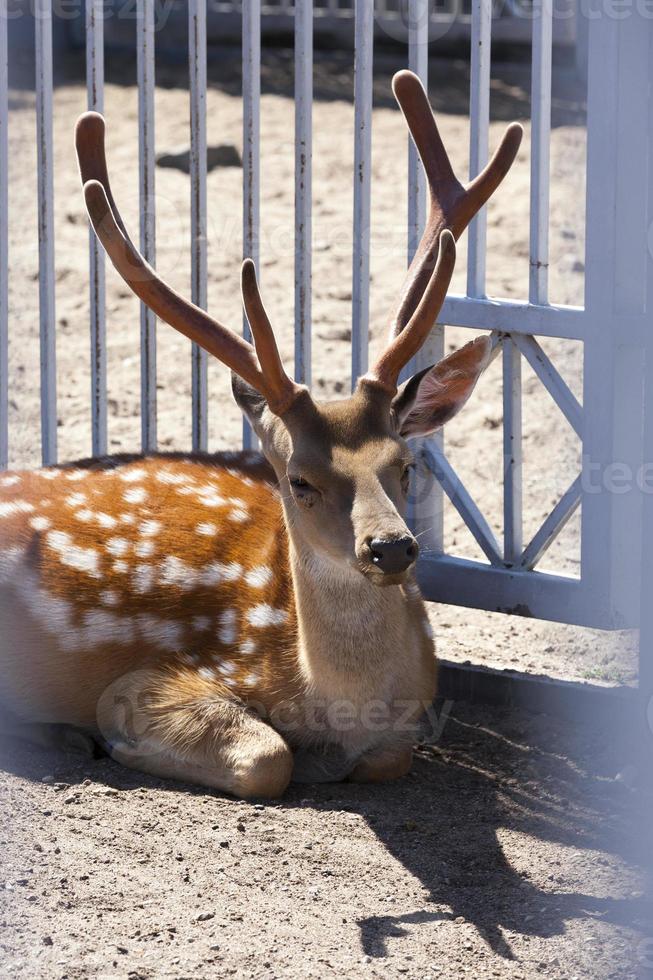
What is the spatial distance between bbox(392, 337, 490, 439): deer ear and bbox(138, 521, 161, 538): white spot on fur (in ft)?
2.64

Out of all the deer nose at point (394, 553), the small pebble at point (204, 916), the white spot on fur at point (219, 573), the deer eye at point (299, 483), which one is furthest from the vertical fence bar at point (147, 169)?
the small pebble at point (204, 916)

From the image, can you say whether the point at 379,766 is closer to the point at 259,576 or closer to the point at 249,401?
the point at 259,576

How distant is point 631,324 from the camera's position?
4367 millimetres

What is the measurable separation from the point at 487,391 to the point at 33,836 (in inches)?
150

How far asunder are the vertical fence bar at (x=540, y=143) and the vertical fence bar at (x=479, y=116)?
0.49ft

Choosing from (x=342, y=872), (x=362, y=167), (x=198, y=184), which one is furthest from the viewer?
(x=198, y=184)

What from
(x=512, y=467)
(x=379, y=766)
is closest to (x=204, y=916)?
(x=379, y=766)

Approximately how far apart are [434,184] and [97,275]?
129 cm

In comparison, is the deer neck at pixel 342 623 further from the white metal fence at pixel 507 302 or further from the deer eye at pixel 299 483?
the white metal fence at pixel 507 302

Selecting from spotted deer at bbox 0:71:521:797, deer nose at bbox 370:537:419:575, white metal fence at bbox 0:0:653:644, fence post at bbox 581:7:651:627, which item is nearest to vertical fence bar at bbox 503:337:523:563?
white metal fence at bbox 0:0:653:644

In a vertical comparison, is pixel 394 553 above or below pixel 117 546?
above

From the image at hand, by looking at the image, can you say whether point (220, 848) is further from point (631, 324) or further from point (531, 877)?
point (631, 324)

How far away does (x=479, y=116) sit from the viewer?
465 centimetres

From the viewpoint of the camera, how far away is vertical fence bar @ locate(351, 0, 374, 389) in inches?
185
